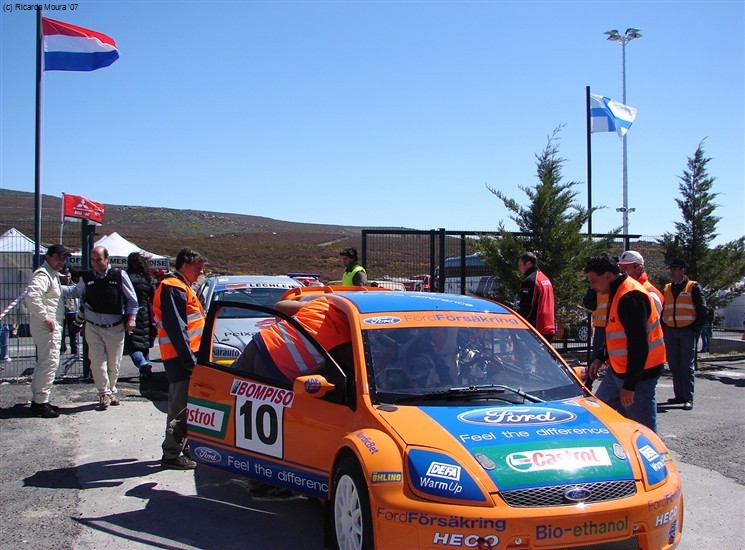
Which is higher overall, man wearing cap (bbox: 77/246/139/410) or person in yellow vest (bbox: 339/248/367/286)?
person in yellow vest (bbox: 339/248/367/286)

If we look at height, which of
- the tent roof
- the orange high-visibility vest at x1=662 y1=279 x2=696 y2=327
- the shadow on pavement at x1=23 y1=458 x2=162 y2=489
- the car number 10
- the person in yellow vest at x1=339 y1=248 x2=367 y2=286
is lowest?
the shadow on pavement at x1=23 y1=458 x2=162 y2=489

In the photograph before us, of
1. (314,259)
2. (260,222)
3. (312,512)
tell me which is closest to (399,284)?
(312,512)

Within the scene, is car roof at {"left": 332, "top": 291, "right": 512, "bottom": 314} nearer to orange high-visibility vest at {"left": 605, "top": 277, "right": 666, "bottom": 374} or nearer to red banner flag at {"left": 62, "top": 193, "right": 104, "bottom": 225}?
orange high-visibility vest at {"left": 605, "top": 277, "right": 666, "bottom": 374}

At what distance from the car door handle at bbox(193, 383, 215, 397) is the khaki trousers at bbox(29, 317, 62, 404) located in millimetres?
3342

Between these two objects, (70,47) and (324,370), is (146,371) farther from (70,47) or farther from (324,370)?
(324,370)

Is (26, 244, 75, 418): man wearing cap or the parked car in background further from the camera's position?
the parked car in background

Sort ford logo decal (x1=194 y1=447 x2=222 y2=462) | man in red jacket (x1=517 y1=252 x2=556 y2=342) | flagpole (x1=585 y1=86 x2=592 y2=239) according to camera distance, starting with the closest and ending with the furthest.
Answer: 1. ford logo decal (x1=194 y1=447 x2=222 y2=462)
2. man in red jacket (x1=517 y1=252 x2=556 y2=342)
3. flagpole (x1=585 y1=86 x2=592 y2=239)

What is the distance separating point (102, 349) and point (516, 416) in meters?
5.73

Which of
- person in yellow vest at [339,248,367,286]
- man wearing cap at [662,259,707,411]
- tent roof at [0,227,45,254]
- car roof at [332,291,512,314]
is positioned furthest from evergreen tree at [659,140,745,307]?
tent roof at [0,227,45,254]

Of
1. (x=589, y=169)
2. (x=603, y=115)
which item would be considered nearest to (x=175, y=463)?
(x=589, y=169)

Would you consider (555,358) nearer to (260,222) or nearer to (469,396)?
(469,396)

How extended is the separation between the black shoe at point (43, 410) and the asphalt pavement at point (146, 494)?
0.10 metres

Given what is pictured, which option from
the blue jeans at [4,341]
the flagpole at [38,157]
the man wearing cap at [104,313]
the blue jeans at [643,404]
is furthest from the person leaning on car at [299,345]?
the blue jeans at [4,341]

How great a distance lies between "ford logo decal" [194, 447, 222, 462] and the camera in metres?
4.76
